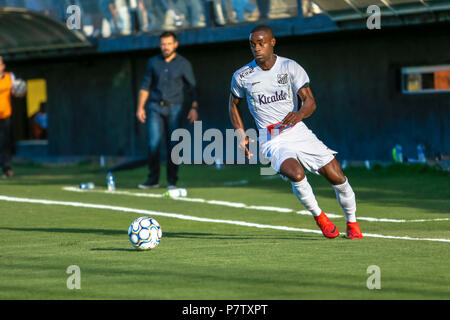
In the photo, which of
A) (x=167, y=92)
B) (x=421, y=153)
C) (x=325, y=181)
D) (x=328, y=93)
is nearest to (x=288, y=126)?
(x=167, y=92)

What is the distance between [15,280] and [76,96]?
20.4 meters

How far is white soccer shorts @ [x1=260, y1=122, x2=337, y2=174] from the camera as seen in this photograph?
9602 millimetres

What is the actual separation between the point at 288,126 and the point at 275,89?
1.36ft

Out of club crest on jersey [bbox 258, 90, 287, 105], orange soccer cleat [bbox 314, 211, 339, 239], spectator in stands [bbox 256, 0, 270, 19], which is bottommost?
orange soccer cleat [bbox 314, 211, 339, 239]

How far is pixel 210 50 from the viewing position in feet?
79.4

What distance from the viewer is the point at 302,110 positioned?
957 cm

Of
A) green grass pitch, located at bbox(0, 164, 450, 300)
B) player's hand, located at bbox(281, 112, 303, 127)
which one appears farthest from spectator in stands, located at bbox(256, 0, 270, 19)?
player's hand, located at bbox(281, 112, 303, 127)

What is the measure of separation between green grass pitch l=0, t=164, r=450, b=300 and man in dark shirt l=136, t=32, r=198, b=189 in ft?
2.79

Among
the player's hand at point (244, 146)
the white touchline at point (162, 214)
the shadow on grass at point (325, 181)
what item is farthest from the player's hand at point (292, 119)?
the shadow on grass at point (325, 181)

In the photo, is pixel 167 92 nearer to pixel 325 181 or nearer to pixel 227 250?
pixel 325 181

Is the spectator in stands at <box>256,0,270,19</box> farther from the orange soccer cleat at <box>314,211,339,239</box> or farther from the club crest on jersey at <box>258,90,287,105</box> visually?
the orange soccer cleat at <box>314,211,339,239</box>

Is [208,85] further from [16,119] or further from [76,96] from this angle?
[16,119]
